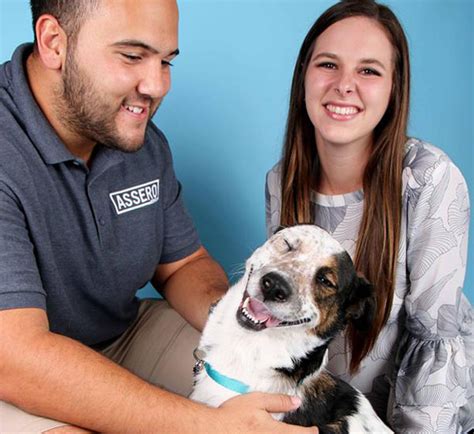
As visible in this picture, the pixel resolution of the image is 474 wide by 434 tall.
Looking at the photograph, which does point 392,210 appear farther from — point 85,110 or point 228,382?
point 85,110

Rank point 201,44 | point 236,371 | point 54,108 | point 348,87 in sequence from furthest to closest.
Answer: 1. point 201,44
2. point 348,87
3. point 54,108
4. point 236,371

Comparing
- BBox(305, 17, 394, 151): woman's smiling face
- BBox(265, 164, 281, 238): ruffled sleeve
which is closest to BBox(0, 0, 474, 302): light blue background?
BBox(265, 164, 281, 238): ruffled sleeve

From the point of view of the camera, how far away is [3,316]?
1582 mm

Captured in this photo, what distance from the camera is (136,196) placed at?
215 centimetres

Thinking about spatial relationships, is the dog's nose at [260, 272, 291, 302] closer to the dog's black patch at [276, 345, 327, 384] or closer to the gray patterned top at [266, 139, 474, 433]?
the dog's black patch at [276, 345, 327, 384]

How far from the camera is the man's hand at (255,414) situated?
5.42ft

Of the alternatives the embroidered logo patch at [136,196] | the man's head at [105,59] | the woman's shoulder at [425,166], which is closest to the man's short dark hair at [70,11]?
the man's head at [105,59]

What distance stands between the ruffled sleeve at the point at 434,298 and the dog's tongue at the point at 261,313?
2.09ft

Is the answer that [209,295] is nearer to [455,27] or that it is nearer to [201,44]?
[201,44]

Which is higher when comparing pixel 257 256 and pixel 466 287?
pixel 257 256

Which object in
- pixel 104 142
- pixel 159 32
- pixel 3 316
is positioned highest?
pixel 159 32

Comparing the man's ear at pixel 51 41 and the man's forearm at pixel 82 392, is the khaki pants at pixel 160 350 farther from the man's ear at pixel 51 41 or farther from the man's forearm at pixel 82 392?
the man's ear at pixel 51 41

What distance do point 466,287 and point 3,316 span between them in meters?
2.60

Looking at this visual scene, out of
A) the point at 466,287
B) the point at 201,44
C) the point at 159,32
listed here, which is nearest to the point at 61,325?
the point at 159,32
